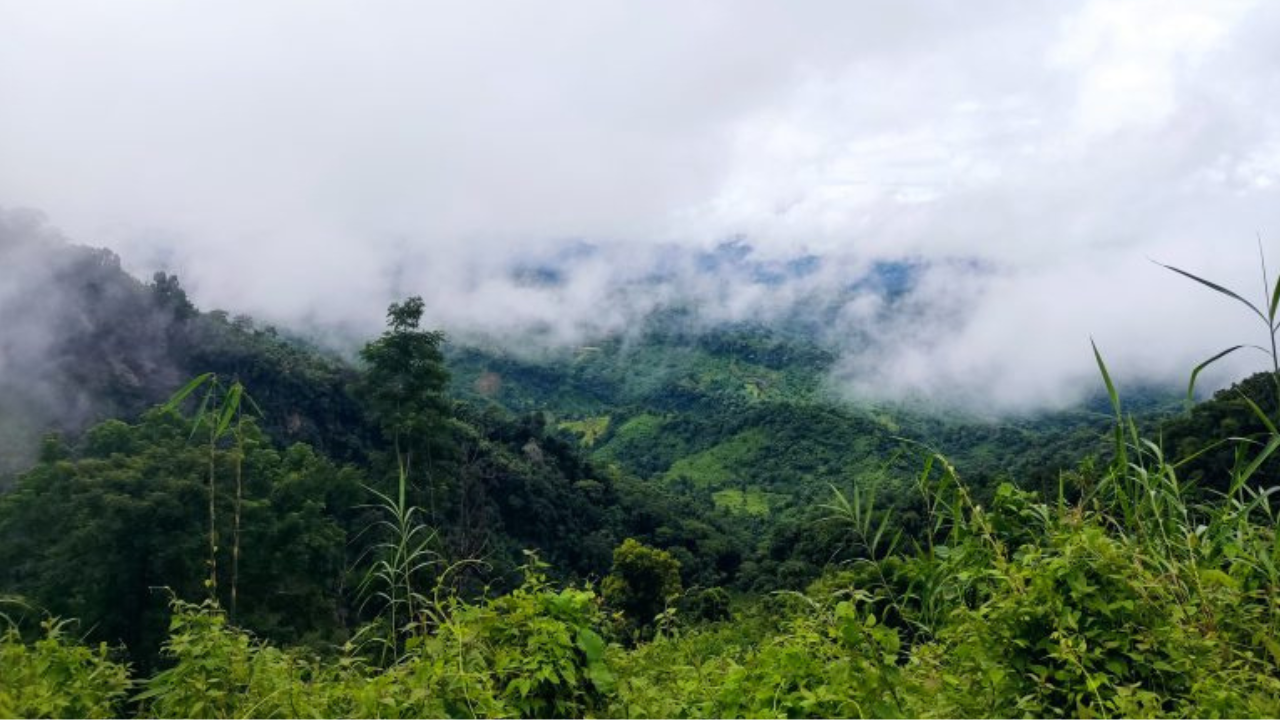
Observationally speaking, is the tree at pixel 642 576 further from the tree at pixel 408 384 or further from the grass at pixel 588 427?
the grass at pixel 588 427

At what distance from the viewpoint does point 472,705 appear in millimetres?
2326

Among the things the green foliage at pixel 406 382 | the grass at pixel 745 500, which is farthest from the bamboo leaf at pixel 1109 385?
the grass at pixel 745 500

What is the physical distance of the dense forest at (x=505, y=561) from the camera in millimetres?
2311

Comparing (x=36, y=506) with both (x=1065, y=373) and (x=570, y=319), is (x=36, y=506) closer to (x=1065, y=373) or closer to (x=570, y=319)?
(x=570, y=319)

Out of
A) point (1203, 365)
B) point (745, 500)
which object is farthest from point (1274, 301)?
point (745, 500)

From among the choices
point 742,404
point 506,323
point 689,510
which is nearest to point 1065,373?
point 742,404

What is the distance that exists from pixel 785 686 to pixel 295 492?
21.7 meters

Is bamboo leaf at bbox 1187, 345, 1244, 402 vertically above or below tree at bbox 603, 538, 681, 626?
above

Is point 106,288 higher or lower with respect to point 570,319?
higher

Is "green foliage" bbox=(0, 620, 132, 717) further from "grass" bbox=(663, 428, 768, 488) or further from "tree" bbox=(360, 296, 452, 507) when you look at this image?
"grass" bbox=(663, 428, 768, 488)

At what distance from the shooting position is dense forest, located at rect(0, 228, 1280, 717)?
2311mm

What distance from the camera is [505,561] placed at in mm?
33156

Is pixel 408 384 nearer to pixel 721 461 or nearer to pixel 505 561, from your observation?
pixel 505 561

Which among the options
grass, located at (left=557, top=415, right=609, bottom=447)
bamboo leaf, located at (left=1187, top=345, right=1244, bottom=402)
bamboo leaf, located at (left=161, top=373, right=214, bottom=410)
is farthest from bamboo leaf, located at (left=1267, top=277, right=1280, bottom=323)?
grass, located at (left=557, top=415, right=609, bottom=447)
